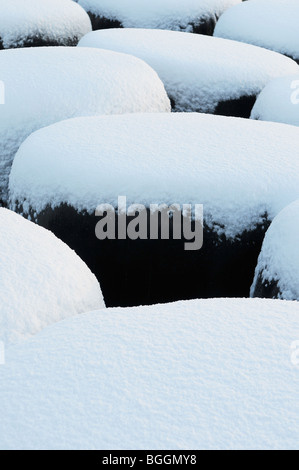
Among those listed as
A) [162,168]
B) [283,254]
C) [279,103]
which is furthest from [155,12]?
[283,254]

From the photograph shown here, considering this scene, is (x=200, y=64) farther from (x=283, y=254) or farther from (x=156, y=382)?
(x=156, y=382)

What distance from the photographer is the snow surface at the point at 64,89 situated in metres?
1.13

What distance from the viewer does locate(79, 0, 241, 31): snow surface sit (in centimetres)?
179

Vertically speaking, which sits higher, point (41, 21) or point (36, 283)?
point (41, 21)

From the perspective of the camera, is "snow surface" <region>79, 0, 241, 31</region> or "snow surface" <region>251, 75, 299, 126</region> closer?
"snow surface" <region>251, 75, 299, 126</region>

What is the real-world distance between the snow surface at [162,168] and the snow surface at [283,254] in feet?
0.22

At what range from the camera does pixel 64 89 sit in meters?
1.17

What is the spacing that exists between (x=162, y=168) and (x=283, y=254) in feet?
0.68

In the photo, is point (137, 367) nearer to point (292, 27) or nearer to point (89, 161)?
point (89, 161)

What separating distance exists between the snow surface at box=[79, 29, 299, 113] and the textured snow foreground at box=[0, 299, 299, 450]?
32.6 inches

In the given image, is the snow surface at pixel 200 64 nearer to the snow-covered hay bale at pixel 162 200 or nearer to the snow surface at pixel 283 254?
the snow-covered hay bale at pixel 162 200

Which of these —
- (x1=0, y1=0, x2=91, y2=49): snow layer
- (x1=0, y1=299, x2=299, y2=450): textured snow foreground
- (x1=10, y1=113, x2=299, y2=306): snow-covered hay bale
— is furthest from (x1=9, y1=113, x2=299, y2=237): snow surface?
(x1=0, y1=0, x2=91, y2=49): snow layer

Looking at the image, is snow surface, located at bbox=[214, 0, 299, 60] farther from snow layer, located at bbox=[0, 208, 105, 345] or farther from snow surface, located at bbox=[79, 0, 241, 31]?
snow layer, located at bbox=[0, 208, 105, 345]
